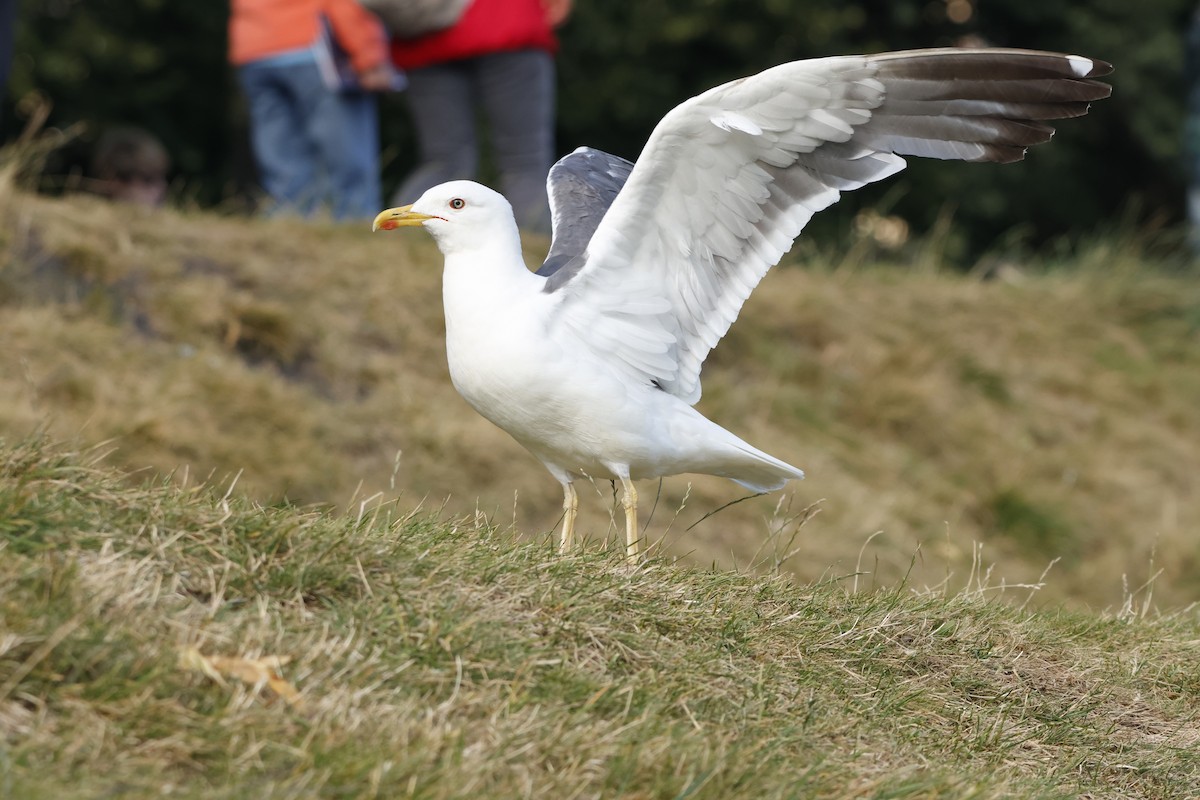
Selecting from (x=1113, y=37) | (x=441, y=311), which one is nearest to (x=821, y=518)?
(x=441, y=311)

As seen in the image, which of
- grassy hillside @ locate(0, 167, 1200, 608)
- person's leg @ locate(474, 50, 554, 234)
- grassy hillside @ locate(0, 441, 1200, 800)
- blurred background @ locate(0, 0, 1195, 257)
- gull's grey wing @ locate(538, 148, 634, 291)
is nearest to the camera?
grassy hillside @ locate(0, 441, 1200, 800)

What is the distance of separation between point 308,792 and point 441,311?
236 inches

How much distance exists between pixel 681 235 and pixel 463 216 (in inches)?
25.9

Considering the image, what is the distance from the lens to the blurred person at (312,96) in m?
8.33

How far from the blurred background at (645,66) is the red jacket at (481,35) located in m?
5.72

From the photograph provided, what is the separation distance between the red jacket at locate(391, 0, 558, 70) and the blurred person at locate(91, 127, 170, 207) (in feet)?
6.51

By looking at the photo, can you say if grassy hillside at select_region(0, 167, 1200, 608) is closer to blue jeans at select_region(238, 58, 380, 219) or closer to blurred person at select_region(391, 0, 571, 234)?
blue jeans at select_region(238, 58, 380, 219)

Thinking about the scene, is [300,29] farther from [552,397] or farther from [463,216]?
[552,397]

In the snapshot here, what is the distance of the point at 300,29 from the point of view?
848cm

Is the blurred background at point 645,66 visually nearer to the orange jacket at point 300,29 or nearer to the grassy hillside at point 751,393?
the grassy hillside at point 751,393

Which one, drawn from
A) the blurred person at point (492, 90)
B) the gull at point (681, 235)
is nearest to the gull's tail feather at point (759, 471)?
the gull at point (681, 235)

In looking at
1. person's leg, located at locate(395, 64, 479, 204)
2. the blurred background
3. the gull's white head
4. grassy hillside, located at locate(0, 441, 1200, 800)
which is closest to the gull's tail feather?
grassy hillside, located at locate(0, 441, 1200, 800)

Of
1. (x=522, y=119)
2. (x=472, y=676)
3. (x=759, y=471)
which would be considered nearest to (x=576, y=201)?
(x=759, y=471)

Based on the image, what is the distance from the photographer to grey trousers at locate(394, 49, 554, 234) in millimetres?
8516
